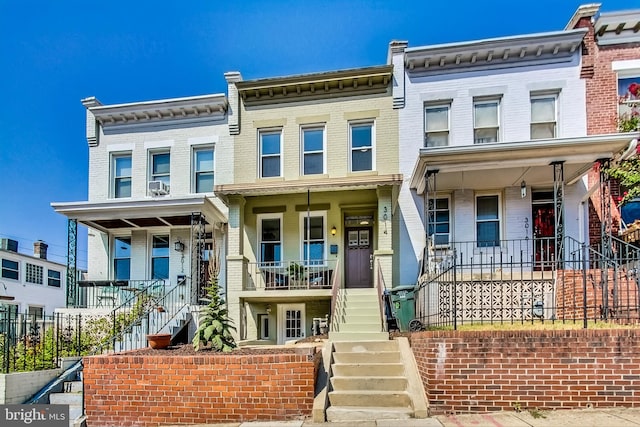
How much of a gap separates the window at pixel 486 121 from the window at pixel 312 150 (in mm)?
4587

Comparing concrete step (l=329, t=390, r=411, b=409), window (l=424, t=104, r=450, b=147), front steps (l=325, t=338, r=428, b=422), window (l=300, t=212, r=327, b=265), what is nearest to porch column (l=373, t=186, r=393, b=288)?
window (l=300, t=212, r=327, b=265)

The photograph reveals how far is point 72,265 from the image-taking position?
500 inches

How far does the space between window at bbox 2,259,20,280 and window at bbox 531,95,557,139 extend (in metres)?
28.0

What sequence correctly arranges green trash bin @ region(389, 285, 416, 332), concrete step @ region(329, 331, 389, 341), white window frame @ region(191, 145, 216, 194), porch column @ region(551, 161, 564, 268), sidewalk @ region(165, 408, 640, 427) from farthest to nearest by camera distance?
white window frame @ region(191, 145, 216, 194), green trash bin @ region(389, 285, 416, 332), porch column @ region(551, 161, 564, 268), concrete step @ region(329, 331, 389, 341), sidewalk @ region(165, 408, 640, 427)

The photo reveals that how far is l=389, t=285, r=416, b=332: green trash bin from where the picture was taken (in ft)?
34.5

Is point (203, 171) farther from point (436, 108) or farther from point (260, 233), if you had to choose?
point (436, 108)

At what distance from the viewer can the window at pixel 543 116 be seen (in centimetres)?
1182

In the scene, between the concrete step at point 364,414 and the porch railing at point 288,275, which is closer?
the concrete step at point 364,414

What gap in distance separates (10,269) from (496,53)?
28070 millimetres

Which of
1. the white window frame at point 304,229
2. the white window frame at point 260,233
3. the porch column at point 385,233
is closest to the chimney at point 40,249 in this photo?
the white window frame at point 260,233

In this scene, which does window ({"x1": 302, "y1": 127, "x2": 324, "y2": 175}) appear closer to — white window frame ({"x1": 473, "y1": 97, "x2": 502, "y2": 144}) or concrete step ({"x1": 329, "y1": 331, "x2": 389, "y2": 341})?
white window frame ({"x1": 473, "y1": 97, "x2": 502, "y2": 144})

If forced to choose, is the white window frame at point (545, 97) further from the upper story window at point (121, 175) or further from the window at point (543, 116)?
the upper story window at point (121, 175)

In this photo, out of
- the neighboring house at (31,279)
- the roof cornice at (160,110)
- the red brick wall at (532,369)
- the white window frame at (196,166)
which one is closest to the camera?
the red brick wall at (532,369)

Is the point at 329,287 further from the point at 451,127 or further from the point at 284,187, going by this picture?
the point at 451,127
